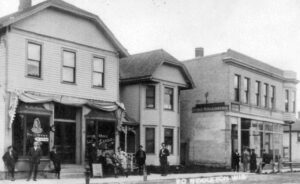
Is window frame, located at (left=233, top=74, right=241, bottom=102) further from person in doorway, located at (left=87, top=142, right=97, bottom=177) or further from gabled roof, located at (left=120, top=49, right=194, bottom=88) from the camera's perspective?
person in doorway, located at (left=87, top=142, right=97, bottom=177)

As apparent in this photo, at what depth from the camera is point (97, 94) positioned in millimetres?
25922

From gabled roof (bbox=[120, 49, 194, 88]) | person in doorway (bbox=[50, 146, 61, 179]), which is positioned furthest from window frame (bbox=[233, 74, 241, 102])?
person in doorway (bbox=[50, 146, 61, 179])

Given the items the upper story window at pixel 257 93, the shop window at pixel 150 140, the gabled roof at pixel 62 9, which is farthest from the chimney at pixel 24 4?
the upper story window at pixel 257 93

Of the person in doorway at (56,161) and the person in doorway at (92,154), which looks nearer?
the person in doorway at (56,161)

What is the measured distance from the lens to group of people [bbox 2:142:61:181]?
20.3 meters

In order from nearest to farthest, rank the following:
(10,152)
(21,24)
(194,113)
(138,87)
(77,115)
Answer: (10,152) → (21,24) → (77,115) → (138,87) → (194,113)

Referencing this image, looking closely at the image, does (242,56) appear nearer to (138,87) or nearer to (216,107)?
(216,107)

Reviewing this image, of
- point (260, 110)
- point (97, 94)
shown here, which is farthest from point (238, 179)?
point (260, 110)

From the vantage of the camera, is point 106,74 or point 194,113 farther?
point 194,113

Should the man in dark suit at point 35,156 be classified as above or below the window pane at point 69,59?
below

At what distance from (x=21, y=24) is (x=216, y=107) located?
17191 mm

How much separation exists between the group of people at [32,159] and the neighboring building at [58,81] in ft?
2.04

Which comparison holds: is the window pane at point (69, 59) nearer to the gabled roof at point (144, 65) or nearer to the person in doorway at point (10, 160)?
the person in doorway at point (10, 160)

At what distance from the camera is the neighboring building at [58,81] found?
70.8 ft
